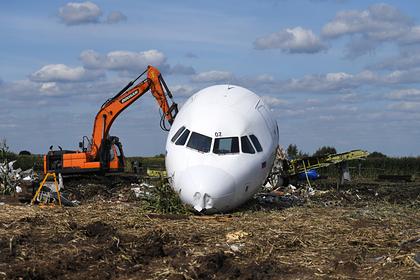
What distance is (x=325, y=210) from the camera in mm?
21203

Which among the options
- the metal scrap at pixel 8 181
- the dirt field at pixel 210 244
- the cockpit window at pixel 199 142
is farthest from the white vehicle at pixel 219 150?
the metal scrap at pixel 8 181

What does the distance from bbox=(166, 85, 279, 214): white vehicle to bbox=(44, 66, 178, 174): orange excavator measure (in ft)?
41.8

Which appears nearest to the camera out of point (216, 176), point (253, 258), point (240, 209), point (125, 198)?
point (253, 258)

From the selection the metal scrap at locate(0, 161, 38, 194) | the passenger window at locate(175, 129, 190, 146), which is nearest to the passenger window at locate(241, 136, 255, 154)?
the passenger window at locate(175, 129, 190, 146)

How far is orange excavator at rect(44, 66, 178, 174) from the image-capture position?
34.1 m

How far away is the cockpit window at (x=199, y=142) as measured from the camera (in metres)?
19.0

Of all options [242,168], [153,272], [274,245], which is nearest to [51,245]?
[153,272]

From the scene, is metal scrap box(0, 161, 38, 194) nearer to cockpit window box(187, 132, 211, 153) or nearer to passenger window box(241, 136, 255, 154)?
cockpit window box(187, 132, 211, 153)

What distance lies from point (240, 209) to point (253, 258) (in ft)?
24.6

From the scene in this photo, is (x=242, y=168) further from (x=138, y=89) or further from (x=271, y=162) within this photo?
→ (x=138, y=89)

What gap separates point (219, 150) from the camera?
18953 millimetres

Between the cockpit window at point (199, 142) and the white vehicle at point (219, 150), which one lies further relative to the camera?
the cockpit window at point (199, 142)

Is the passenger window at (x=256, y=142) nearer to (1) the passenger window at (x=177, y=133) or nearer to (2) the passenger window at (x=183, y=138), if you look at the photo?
(2) the passenger window at (x=183, y=138)

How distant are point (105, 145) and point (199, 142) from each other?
17311 mm
